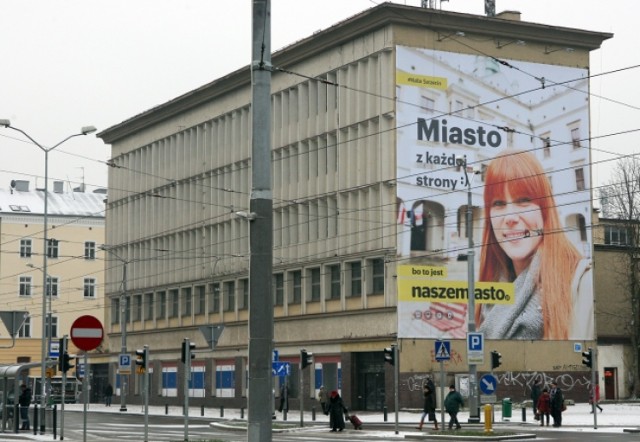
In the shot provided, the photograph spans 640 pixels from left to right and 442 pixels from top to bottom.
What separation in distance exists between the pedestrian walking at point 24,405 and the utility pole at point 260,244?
96.0ft

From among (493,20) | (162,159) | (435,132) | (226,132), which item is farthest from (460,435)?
(162,159)

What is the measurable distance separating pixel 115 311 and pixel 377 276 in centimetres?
3494

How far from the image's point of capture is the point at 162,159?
86.4 meters

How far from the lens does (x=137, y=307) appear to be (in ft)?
296

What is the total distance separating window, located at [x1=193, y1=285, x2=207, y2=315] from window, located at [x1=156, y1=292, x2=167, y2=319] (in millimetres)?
4771

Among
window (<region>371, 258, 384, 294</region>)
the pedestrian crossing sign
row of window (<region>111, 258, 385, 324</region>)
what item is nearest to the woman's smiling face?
window (<region>371, 258, 384, 294</region>)

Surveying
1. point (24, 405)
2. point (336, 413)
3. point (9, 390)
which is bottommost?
point (336, 413)

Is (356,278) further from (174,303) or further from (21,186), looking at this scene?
(21,186)

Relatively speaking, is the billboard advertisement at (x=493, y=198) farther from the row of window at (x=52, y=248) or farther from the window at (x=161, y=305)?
the row of window at (x=52, y=248)

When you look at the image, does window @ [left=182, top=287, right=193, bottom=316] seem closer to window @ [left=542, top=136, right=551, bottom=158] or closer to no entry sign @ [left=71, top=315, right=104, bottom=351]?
window @ [left=542, top=136, right=551, bottom=158]

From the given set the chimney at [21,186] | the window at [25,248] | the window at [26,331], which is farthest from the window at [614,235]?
the chimney at [21,186]

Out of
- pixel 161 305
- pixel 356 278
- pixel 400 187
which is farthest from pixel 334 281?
pixel 161 305

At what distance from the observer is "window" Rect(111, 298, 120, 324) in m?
92.1

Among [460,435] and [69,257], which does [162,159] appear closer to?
[69,257]
